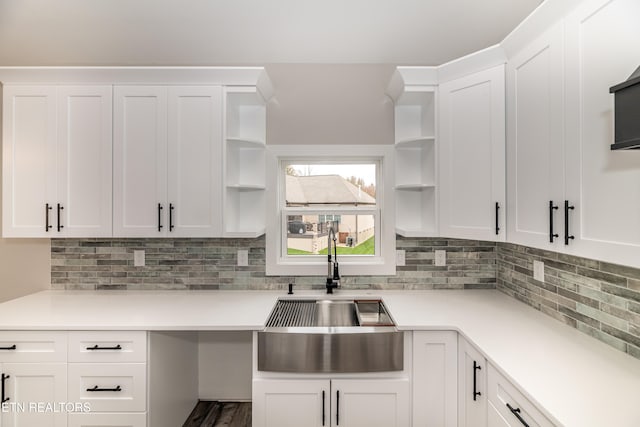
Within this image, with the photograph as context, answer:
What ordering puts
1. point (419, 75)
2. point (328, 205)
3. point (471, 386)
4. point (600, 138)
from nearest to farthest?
1. point (600, 138)
2. point (471, 386)
3. point (419, 75)
4. point (328, 205)

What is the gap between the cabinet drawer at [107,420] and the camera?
174 centimetres

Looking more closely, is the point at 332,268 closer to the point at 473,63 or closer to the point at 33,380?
the point at 473,63

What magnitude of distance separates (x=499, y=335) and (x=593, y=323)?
42cm

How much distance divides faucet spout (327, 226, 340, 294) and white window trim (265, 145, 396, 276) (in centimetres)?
6

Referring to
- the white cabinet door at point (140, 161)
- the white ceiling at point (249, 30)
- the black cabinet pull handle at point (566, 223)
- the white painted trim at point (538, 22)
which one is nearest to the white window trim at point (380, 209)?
the white ceiling at point (249, 30)

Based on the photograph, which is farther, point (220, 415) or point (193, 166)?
point (220, 415)

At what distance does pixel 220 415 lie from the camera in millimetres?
2354

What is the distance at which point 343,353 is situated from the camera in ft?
5.63

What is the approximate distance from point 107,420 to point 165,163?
1.41 meters

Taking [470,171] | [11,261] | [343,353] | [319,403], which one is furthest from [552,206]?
[11,261]

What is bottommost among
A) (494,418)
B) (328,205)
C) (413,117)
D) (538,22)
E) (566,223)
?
(494,418)

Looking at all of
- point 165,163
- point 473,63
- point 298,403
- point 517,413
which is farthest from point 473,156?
point 165,163

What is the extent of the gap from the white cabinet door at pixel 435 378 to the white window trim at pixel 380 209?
0.75m

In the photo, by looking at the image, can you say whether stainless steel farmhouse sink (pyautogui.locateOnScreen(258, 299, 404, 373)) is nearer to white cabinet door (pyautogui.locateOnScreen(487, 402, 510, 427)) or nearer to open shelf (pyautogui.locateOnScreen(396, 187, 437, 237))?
white cabinet door (pyautogui.locateOnScreen(487, 402, 510, 427))
